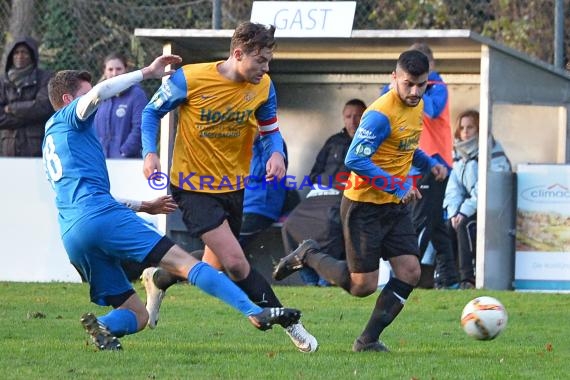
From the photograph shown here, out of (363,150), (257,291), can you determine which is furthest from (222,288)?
(363,150)

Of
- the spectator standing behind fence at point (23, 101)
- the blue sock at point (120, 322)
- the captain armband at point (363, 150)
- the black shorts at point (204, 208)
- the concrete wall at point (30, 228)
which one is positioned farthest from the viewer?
the spectator standing behind fence at point (23, 101)

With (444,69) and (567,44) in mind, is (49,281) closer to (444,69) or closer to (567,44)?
(444,69)

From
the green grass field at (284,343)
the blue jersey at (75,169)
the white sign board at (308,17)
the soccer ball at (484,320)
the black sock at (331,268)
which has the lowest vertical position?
the green grass field at (284,343)

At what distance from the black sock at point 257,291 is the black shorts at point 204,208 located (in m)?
0.39

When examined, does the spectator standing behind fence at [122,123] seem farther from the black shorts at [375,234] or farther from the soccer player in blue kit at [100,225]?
the soccer player in blue kit at [100,225]

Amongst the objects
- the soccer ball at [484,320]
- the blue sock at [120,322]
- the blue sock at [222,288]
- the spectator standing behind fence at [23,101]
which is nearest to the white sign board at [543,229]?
the spectator standing behind fence at [23,101]

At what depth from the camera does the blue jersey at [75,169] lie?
26.2ft

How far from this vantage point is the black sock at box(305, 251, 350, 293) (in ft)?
30.3

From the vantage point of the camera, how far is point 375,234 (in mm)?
8883

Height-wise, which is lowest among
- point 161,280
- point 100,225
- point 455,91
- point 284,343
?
point 284,343

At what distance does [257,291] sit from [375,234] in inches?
32.9

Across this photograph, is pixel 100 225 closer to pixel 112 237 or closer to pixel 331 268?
pixel 112 237

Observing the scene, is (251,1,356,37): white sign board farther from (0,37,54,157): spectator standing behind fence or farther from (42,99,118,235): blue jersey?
(42,99,118,235): blue jersey

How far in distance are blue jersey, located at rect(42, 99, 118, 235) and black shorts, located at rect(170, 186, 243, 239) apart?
0.86 m
